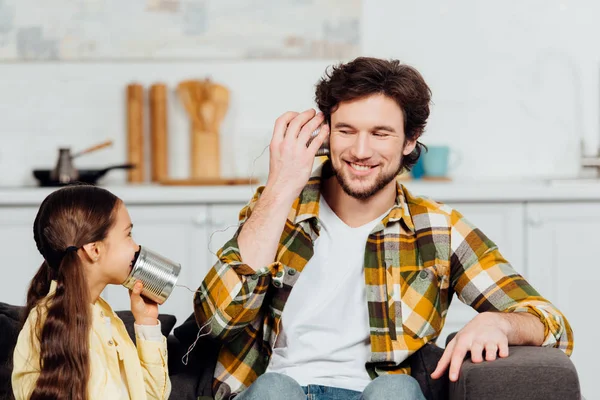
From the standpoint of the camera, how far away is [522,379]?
179 cm

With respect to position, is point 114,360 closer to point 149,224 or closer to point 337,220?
point 337,220

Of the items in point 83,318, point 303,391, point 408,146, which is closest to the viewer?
point 83,318

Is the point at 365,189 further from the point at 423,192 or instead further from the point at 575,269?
the point at 575,269

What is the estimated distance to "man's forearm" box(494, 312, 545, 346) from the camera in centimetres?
195

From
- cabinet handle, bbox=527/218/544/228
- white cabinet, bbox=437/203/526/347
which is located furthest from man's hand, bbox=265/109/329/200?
cabinet handle, bbox=527/218/544/228

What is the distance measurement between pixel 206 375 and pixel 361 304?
16.6 inches

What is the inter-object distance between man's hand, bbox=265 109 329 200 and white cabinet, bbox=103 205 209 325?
128cm

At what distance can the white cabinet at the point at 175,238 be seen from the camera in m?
3.38

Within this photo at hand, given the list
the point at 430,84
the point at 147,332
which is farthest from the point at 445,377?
the point at 430,84

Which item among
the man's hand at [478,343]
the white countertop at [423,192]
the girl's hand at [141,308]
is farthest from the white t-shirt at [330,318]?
the white countertop at [423,192]

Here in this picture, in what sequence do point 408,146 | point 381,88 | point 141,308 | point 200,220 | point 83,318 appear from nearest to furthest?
point 83,318, point 141,308, point 381,88, point 408,146, point 200,220

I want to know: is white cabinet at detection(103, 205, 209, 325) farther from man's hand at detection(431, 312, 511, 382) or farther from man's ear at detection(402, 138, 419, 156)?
man's hand at detection(431, 312, 511, 382)

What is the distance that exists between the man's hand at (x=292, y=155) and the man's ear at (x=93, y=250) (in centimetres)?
46

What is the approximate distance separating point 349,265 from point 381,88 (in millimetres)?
447
